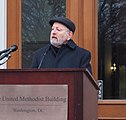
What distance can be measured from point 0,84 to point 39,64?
807 millimetres

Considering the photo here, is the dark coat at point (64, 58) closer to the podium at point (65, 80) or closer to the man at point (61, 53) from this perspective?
the man at point (61, 53)

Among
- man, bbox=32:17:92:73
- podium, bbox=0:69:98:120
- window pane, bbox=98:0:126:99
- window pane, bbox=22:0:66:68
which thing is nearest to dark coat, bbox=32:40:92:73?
man, bbox=32:17:92:73

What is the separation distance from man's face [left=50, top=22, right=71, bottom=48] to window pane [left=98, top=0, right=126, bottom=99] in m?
2.20

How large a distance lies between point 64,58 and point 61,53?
0.16 feet

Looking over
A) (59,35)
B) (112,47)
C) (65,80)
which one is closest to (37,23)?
(112,47)

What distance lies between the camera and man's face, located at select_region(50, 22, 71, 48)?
371 cm

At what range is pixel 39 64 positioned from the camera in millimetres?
3766

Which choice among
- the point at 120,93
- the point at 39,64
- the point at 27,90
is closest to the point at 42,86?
the point at 27,90

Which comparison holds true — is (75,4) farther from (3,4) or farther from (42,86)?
(42,86)

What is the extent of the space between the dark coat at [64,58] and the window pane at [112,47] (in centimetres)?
212

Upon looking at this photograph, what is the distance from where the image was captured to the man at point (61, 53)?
369cm

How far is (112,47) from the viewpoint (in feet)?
19.7

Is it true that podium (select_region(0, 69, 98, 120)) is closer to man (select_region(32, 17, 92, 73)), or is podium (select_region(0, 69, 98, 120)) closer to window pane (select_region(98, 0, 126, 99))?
man (select_region(32, 17, 92, 73))

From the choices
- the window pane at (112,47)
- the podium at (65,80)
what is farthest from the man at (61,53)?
the window pane at (112,47)
